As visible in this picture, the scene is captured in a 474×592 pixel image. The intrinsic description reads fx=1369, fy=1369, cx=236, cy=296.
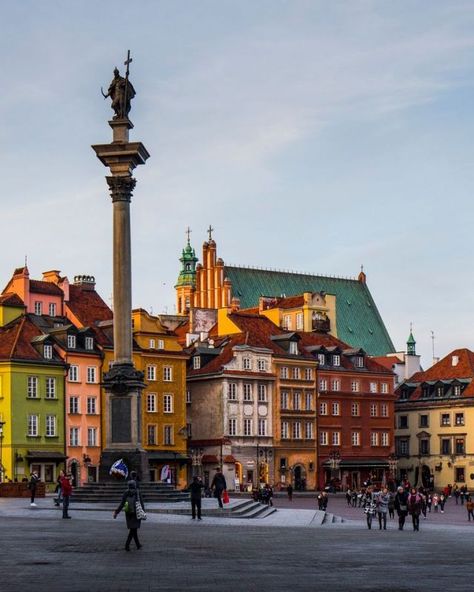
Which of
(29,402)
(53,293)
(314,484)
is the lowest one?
(314,484)

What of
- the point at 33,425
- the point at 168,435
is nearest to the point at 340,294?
the point at 168,435

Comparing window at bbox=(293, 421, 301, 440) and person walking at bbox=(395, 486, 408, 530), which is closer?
person walking at bbox=(395, 486, 408, 530)

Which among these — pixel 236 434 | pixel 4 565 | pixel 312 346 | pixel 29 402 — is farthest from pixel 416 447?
pixel 4 565

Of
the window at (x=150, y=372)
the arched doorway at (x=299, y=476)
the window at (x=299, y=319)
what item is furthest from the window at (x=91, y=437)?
the window at (x=299, y=319)

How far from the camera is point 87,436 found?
104 metres

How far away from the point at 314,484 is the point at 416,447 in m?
19.1

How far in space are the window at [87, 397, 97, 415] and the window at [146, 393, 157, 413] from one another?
507 centimetres

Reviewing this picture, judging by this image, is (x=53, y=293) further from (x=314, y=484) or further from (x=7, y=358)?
(x=314, y=484)

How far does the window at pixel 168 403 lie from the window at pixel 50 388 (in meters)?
11.5

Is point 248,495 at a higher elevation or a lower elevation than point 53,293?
lower

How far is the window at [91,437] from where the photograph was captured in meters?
105

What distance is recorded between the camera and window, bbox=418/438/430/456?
133250 millimetres

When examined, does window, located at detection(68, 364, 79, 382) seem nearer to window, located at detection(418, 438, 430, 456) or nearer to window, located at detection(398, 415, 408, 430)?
window, located at detection(418, 438, 430, 456)

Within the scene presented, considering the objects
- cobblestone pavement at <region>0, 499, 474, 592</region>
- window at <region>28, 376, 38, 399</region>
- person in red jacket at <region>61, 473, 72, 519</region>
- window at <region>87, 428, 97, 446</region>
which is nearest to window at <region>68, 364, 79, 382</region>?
window at <region>28, 376, 38, 399</region>
